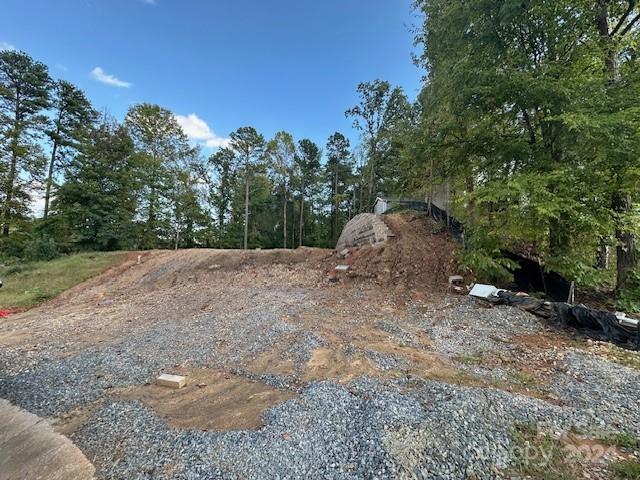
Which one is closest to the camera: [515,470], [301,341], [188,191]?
[515,470]

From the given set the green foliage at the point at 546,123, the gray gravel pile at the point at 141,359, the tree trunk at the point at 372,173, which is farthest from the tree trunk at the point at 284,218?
the gray gravel pile at the point at 141,359

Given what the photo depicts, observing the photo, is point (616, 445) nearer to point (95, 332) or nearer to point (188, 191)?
point (95, 332)

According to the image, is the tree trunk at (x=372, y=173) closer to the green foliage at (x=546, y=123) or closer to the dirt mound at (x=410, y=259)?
the dirt mound at (x=410, y=259)

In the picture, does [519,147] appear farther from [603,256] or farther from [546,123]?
[603,256]

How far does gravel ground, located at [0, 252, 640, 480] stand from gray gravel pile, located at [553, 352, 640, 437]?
0.05 ft

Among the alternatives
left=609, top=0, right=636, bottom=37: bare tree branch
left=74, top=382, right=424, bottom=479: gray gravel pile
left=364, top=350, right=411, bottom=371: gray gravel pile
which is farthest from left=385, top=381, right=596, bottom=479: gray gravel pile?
left=609, top=0, right=636, bottom=37: bare tree branch

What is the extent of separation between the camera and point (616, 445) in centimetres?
181

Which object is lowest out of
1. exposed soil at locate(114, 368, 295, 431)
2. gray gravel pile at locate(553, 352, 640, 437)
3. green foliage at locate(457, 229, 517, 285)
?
exposed soil at locate(114, 368, 295, 431)

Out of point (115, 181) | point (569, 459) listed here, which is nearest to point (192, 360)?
point (569, 459)

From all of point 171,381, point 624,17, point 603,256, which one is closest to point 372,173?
point 624,17

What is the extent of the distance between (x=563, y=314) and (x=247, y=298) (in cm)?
522

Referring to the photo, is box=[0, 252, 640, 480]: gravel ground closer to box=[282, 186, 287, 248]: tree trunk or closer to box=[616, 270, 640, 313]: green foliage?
box=[616, 270, 640, 313]: green foliage

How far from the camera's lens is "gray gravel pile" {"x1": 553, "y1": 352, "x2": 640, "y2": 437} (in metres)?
2.11

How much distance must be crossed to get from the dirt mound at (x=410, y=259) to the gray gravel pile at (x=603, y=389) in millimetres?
2995
